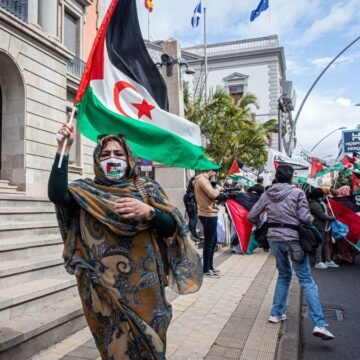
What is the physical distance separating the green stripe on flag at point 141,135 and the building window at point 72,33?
52.8 feet

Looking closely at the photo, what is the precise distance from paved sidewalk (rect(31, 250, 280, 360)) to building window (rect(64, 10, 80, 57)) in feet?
46.8

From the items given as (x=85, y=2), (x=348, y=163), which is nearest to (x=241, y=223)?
(x=348, y=163)

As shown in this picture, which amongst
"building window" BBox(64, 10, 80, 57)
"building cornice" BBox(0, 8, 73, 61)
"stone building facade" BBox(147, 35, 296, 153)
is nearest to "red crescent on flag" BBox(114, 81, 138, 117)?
"building cornice" BBox(0, 8, 73, 61)

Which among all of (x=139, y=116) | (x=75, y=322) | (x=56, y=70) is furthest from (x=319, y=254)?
(x=56, y=70)

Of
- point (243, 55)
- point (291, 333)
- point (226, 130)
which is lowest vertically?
point (291, 333)

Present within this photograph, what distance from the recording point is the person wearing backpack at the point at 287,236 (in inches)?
Answer: 186

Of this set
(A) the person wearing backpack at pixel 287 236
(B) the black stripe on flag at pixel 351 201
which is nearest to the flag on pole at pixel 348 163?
(B) the black stripe on flag at pixel 351 201

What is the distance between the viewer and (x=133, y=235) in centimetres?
243

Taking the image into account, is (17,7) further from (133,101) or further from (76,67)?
(133,101)

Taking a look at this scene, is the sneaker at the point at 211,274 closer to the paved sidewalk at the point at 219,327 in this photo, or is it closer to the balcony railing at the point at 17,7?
the paved sidewalk at the point at 219,327

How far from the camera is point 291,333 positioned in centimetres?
477

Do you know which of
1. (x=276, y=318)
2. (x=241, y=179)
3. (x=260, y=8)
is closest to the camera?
(x=276, y=318)

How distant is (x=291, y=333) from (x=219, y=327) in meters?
0.81

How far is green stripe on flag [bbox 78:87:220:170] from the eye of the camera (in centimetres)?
335
